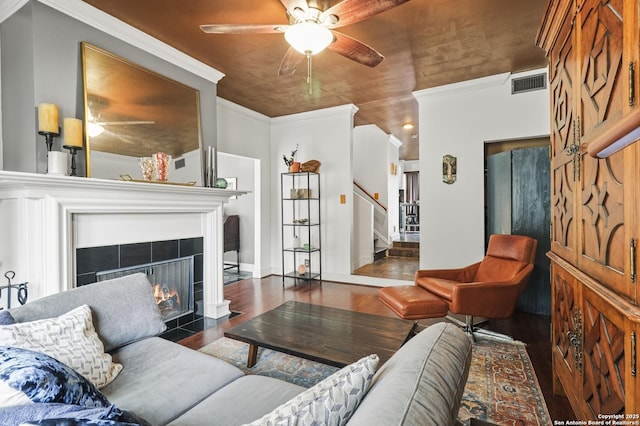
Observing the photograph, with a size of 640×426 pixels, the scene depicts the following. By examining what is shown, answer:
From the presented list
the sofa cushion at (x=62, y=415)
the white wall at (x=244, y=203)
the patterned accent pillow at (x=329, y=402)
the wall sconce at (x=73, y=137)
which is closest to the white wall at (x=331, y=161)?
the white wall at (x=244, y=203)

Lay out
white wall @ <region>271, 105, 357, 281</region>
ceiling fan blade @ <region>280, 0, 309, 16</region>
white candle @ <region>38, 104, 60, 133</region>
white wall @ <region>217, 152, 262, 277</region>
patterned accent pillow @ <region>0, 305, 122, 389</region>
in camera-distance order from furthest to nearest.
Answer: white wall @ <region>217, 152, 262, 277</region> → white wall @ <region>271, 105, 357, 281</region> → white candle @ <region>38, 104, 60, 133</region> → ceiling fan blade @ <region>280, 0, 309, 16</region> → patterned accent pillow @ <region>0, 305, 122, 389</region>

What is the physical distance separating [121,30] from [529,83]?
4.33 metres

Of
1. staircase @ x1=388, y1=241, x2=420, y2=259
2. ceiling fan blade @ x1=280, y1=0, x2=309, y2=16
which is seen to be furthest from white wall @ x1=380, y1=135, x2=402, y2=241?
ceiling fan blade @ x1=280, y1=0, x2=309, y2=16

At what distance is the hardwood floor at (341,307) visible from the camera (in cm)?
222

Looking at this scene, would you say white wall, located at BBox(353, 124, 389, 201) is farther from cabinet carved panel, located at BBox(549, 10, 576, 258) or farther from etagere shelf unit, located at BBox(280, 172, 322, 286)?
cabinet carved panel, located at BBox(549, 10, 576, 258)

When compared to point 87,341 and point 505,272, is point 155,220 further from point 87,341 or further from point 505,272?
point 505,272

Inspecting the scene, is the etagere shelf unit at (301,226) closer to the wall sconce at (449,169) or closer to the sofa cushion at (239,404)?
the wall sconce at (449,169)

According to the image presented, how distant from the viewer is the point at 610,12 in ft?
3.66

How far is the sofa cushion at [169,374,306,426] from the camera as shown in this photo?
3.66 feet

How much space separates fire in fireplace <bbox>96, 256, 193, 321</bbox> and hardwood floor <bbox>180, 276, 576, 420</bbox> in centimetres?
40

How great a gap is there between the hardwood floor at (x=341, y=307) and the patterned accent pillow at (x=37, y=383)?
198 centimetres

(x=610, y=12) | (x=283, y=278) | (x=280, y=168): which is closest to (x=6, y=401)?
(x=610, y=12)

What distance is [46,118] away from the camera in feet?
6.84

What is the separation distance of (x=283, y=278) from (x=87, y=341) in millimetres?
3822
